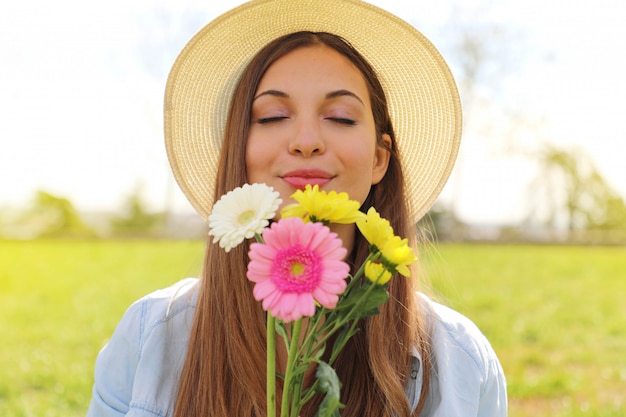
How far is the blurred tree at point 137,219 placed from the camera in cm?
1748

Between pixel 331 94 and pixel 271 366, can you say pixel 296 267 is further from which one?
pixel 331 94

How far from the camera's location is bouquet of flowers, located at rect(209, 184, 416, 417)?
960mm

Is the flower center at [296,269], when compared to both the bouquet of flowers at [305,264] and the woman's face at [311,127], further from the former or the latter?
the woman's face at [311,127]

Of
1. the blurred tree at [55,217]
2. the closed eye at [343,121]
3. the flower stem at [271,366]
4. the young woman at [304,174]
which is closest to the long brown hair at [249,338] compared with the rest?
the young woman at [304,174]

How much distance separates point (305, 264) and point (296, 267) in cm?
1

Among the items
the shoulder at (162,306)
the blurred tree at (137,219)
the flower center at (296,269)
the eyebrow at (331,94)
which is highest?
the eyebrow at (331,94)

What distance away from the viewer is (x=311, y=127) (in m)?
1.67

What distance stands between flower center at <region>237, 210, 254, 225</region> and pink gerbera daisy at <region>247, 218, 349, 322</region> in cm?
8

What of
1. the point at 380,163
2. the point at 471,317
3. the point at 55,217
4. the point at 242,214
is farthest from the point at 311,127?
the point at 55,217

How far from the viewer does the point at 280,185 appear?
5.44ft

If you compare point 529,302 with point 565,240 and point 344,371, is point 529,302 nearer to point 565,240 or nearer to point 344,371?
point 344,371

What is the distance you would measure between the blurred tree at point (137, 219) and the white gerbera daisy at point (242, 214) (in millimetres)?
16507

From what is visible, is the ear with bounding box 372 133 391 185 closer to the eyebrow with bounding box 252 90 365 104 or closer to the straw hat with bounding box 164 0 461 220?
the straw hat with bounding box 164 0 461 220

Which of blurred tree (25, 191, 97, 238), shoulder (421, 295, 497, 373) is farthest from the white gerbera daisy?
blurred tree (25, 191, 97, 238)
